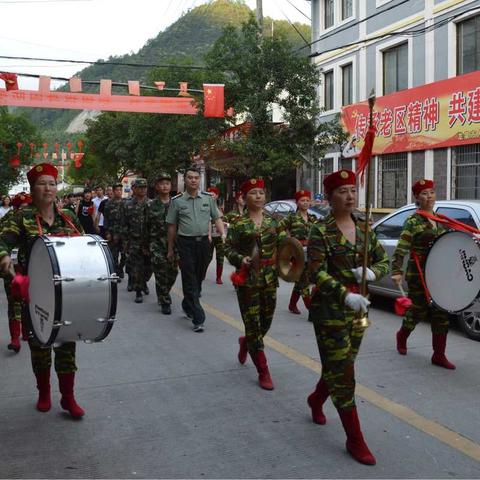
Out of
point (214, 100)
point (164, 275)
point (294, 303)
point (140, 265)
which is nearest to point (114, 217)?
point (140, 265)

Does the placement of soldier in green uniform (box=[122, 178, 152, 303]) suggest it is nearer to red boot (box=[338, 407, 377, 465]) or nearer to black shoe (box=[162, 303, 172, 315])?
black shoe (box=[162, 303, 172, 315])

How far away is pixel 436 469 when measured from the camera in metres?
3.66

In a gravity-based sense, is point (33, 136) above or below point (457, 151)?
above

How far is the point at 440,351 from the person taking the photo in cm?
585

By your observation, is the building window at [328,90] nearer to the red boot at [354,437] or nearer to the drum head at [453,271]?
the drum head at [453,271]

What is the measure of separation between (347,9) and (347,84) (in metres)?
2.65

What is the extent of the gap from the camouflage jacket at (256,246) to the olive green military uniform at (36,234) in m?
1.43

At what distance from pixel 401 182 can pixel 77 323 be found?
17339 millimetres

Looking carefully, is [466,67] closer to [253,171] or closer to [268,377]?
[253,171]

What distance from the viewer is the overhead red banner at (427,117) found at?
16.7m

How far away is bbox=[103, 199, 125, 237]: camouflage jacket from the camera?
38.5 ft

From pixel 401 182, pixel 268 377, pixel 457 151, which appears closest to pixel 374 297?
pixel 268 377

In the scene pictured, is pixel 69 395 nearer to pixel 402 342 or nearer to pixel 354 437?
pixel 354 437

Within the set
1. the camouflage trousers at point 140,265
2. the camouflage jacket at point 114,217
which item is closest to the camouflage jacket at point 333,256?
the camouflage trousers at point 140,265
